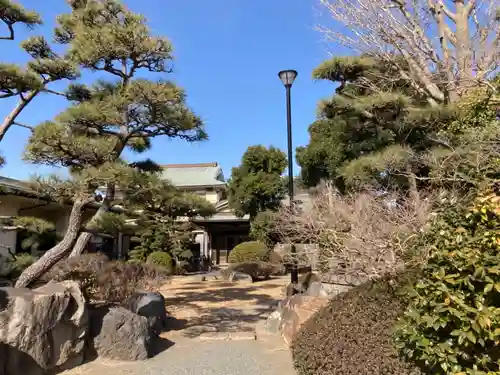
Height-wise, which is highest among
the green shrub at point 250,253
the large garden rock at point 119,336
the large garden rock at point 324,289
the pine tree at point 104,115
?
the pine tree at point 104,115

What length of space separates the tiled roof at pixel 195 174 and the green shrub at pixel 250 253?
27.8 ft

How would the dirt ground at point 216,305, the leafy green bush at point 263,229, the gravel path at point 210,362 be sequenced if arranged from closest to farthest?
the gravel path at point 210,362
the dirt ground at point 216,305
the leafy green bush at point 263,229

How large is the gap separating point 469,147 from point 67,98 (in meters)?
6.73

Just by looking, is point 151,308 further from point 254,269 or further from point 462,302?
point 254,269

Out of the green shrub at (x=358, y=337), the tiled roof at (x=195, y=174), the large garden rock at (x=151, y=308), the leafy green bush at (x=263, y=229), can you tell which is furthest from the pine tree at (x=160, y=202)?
the tiled roof at (x=195, y=174)

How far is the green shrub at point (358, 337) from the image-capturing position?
2.81 metres

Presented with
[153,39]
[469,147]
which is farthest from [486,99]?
[153,39]

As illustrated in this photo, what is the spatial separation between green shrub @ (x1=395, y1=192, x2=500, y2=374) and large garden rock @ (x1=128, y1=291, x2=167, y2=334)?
14.4ft

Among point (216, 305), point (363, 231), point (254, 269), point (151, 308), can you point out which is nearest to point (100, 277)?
point (151, 308)

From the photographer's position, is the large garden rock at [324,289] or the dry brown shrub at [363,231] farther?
the large garden rock at [324,289]

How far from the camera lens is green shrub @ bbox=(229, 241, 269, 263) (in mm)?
16016

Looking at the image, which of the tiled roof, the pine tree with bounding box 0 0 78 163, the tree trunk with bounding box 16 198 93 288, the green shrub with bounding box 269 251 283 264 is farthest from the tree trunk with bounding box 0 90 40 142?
the tiled roof

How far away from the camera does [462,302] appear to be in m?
2.18

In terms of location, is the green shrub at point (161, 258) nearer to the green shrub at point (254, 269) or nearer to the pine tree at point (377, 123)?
the green shrub at point (254, 269)
